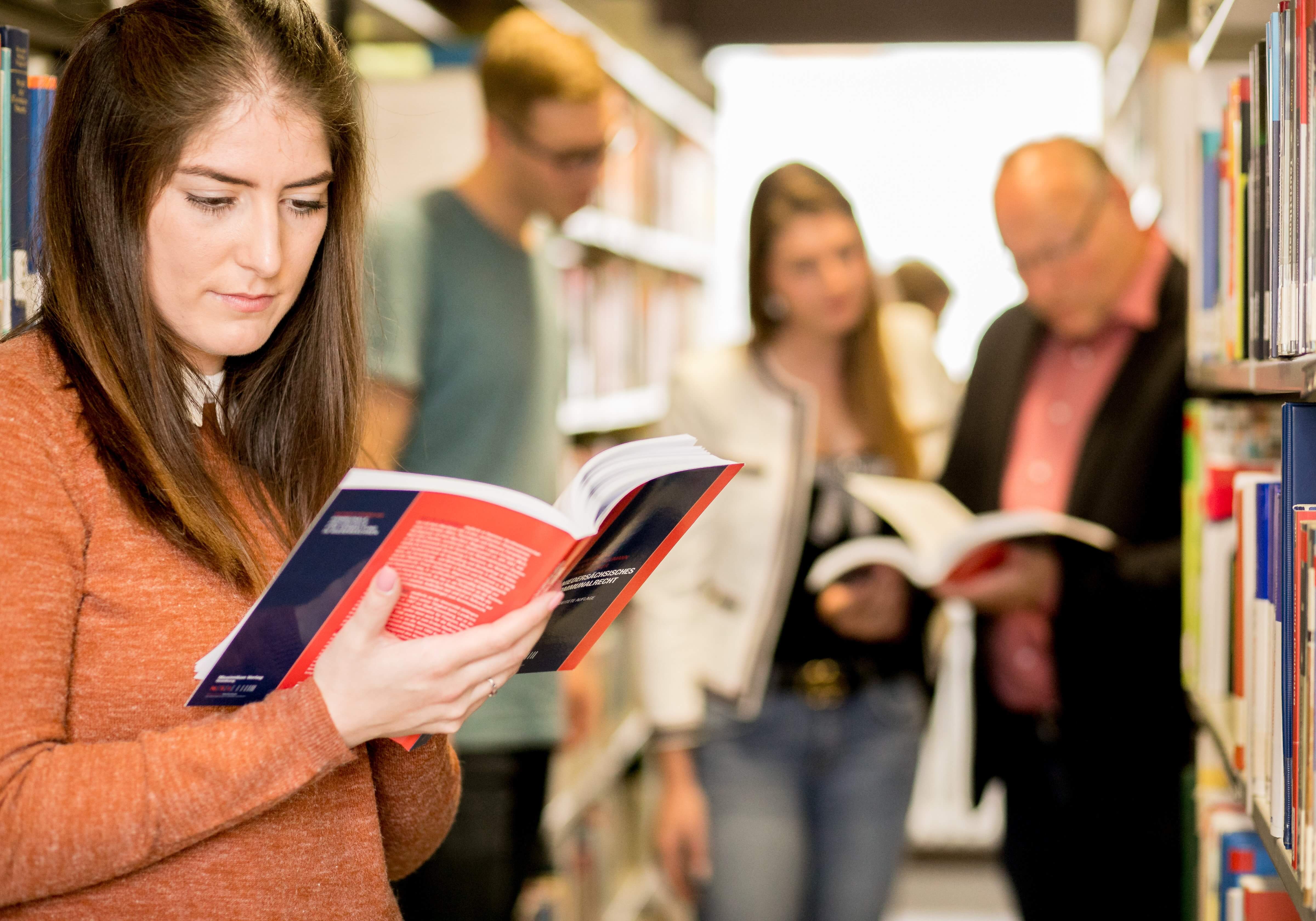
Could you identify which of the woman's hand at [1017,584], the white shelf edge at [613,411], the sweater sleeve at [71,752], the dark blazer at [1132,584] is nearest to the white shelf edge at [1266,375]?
the dark blazer at [1132,584]

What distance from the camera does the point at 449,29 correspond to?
2564 millimetres

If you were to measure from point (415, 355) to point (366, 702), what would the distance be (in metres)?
1.09

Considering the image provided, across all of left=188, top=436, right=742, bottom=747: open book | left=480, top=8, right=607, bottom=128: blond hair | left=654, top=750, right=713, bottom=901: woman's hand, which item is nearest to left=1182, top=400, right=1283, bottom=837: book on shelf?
left=188, top=436, right=742, bottom=747: open book

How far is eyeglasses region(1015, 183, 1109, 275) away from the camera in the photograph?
1.88 metres

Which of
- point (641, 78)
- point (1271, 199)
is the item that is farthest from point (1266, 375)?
point (641, 78)

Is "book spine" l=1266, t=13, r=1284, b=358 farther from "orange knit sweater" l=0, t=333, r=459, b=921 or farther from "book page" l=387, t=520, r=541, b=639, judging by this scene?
"orange knit sweater" l=0, t=333, r=459, b=921

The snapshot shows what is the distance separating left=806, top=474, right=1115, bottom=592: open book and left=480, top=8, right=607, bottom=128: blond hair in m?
0.77

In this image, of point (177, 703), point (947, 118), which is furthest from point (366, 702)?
point (947, 118)

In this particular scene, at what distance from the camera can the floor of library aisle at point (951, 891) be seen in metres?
3.35

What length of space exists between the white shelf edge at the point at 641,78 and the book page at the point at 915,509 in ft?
2.94

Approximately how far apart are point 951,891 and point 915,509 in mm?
2097

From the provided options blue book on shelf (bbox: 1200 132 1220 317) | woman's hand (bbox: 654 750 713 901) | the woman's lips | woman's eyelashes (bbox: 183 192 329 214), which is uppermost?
blue book on shelf (bbox: 1200 132 1220 317)

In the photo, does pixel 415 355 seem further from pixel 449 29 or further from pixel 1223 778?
pixel 1223 778

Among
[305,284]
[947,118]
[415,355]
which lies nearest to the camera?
[305,284]
